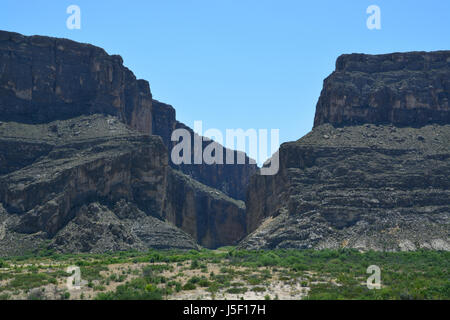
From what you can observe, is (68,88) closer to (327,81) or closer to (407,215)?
(327,81)

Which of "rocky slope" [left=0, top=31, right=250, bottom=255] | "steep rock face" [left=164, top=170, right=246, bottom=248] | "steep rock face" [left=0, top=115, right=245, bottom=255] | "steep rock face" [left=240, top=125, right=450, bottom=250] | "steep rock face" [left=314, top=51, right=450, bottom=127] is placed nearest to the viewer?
"steep rock face" [left=240, top=125, right=450, bottom=250]

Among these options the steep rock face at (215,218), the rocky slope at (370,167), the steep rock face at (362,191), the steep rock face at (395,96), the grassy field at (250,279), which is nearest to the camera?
the grassy field at (250,279)

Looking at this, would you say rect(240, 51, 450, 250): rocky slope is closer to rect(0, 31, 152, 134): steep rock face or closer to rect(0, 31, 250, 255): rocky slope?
rect(0, 31, 250, 255): rocky slope

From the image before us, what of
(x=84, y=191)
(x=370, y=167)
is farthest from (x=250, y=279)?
(x=370, y=167)

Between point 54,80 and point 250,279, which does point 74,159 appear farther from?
point 250,279

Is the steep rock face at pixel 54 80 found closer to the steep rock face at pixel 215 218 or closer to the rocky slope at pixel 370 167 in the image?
the rocky slope at pixel 370 167

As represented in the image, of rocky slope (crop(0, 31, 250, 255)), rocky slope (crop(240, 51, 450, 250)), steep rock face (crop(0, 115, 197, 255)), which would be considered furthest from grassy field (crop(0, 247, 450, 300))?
rocky slope (crop(0, 31, 250, 255))

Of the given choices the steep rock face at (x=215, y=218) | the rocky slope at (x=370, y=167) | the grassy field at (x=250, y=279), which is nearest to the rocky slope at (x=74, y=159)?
the grassy field at (x=250, y=279)
